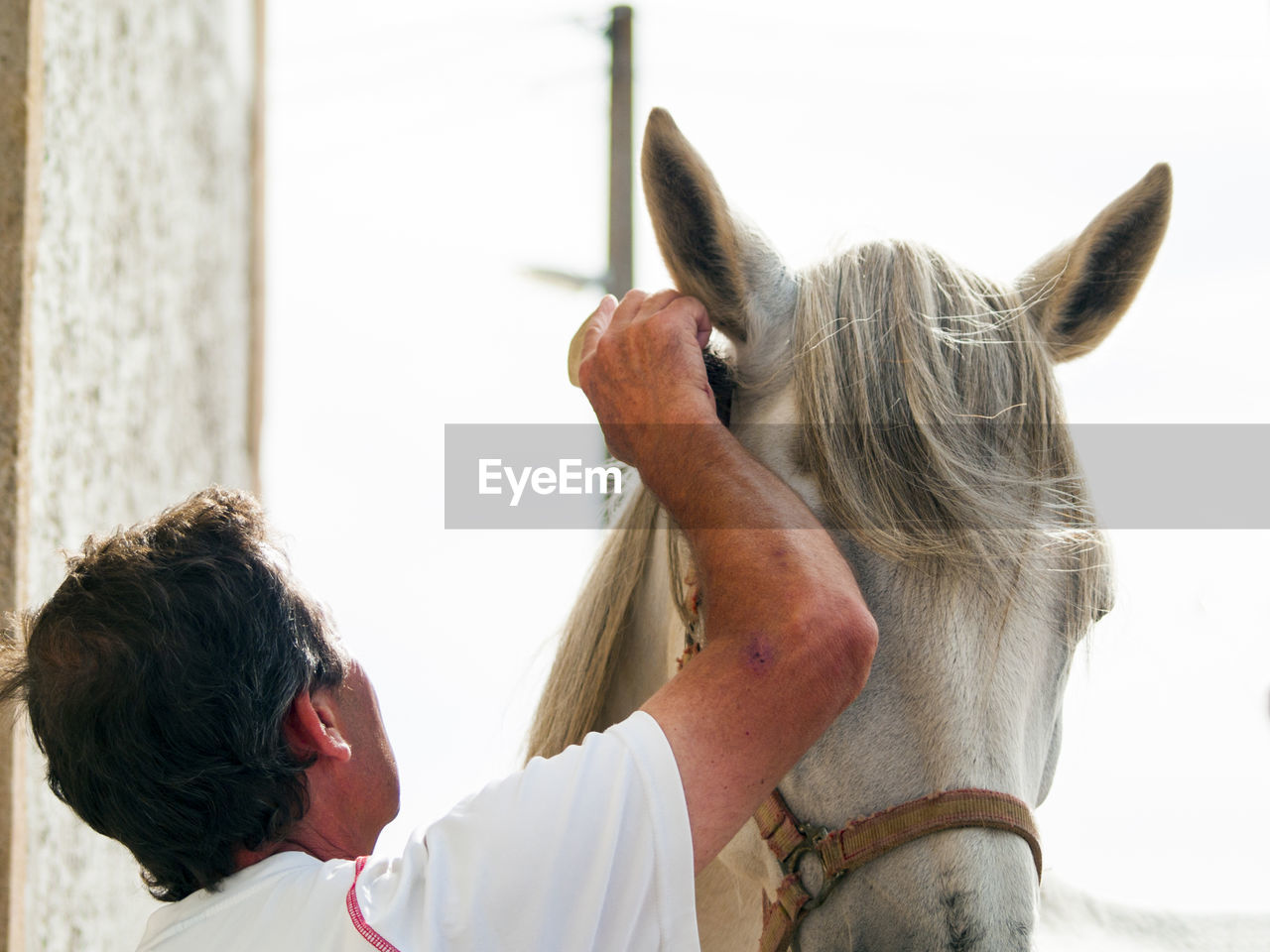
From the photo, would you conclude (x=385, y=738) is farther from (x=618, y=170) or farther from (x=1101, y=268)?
(x=618, y=170)

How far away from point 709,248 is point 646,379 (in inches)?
13.6

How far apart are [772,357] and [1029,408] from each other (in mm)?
342

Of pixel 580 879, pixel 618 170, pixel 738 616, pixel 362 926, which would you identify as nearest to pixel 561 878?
pixel 580 879

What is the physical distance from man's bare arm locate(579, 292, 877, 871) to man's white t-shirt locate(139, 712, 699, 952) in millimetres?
32

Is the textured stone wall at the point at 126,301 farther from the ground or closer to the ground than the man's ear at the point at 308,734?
farther from the ground

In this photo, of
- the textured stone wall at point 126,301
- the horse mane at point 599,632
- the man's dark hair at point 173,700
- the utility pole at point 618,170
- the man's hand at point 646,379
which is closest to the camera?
the man's dark hair at point 173,700

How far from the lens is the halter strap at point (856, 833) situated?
1.07m

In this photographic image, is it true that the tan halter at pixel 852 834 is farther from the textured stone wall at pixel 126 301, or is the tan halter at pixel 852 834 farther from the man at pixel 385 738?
the textured stone wall at pixel 126 301

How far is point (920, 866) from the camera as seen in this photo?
42.2 inches

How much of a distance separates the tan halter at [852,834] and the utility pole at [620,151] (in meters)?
4.48

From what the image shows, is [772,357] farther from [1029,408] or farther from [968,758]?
[968,758]

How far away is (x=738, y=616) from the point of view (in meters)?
0.99

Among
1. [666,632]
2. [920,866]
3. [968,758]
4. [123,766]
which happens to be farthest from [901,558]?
[123,766]

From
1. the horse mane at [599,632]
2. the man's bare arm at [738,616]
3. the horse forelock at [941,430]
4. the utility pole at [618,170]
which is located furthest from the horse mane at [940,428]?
the utility pole at [618,170]
